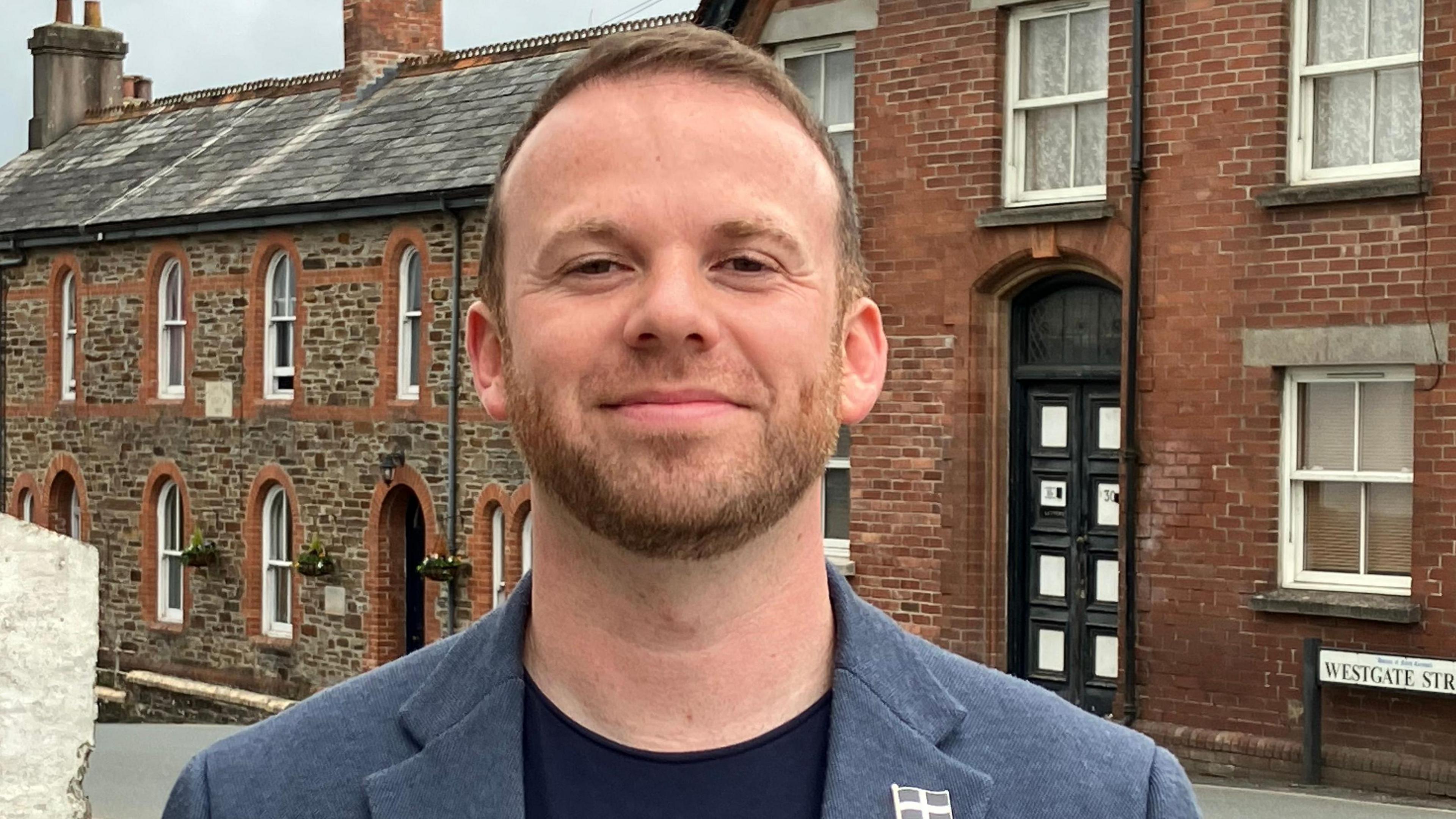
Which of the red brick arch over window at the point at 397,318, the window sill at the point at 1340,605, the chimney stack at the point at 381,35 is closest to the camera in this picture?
the window sill at the point at 1340,605

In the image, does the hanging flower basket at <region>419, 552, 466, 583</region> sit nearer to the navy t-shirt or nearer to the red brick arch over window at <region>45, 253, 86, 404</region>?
the red brick arch over window at <region>45, 253, 86, 404</region>

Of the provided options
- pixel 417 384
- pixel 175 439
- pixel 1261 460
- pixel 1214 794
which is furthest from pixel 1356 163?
pixel 175 439

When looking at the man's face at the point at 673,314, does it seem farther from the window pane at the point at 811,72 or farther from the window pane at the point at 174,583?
the window pane at the point at 174,583

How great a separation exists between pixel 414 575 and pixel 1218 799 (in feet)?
44.5

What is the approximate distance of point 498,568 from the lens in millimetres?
23000

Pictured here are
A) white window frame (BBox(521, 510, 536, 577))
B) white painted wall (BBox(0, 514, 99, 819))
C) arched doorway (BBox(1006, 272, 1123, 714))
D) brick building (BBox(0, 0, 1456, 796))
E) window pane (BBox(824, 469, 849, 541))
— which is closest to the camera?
white painted wall (BBox(0, 514, 99, 819))

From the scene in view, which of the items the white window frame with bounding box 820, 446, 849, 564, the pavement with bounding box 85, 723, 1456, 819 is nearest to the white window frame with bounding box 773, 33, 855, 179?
the white window frame with bounding box 820, 446, 849, 564

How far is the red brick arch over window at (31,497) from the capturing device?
30969 millimetres

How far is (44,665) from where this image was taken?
21.7 ft

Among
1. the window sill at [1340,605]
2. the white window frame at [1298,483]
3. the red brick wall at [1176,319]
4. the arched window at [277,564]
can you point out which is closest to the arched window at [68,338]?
the arched window at [277,564]

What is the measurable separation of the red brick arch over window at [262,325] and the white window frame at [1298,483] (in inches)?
565

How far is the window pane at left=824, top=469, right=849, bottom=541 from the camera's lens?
18.3 metres

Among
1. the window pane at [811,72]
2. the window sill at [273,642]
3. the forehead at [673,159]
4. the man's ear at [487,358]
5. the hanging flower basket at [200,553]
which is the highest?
the window pane at [811,72]

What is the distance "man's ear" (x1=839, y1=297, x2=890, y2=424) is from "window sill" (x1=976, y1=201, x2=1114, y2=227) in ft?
43.8
